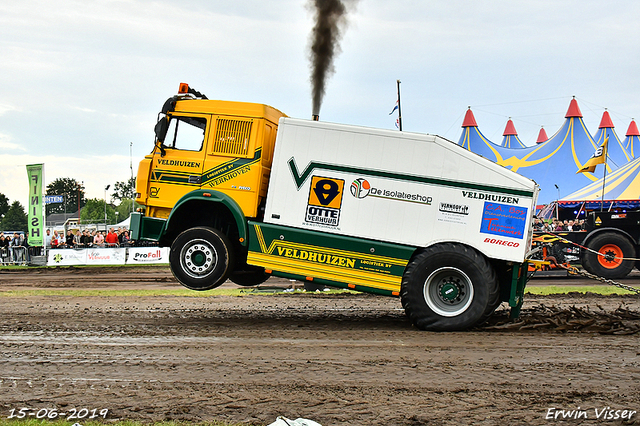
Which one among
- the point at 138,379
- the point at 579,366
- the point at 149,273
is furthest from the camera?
the point at 149,273

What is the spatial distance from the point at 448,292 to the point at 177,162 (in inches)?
186

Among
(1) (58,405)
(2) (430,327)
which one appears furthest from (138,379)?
(2) (430,327)

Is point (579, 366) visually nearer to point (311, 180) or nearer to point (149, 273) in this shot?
point (311, 180)

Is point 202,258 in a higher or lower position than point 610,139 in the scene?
lower

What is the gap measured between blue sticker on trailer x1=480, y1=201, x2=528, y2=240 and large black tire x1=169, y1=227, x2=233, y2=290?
3952 mm

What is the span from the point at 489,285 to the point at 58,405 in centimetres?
569

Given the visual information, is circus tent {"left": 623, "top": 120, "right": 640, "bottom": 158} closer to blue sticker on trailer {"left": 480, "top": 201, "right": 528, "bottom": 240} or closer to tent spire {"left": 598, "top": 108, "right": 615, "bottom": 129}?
tent spire {"left": 598, "top": 108, "right": 615, "bottom": 129}

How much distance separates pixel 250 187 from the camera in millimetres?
8391

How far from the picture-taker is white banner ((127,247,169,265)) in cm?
2572

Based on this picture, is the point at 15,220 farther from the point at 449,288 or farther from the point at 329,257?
the point at 449,288

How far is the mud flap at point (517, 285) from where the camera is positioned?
795 cm

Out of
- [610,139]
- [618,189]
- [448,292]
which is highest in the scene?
[610,139]

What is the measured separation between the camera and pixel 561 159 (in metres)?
31.2

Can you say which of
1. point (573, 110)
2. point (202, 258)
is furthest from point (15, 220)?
point (202, 258)
